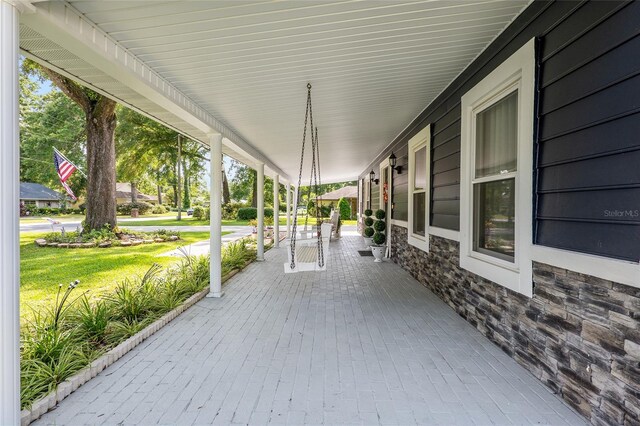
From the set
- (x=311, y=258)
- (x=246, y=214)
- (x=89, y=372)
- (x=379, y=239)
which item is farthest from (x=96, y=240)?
(x=246, y=214)

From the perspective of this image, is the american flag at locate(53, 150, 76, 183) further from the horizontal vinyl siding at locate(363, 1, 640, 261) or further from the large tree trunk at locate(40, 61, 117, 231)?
the horizontal vinyl siding at locate(363, 1, 640, 261)

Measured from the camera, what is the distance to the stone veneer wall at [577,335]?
1.75 meters

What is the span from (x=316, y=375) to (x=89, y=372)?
1.72 metres

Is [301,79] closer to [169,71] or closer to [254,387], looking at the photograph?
[169,71]

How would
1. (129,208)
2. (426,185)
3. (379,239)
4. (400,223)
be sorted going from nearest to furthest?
(426,185)
(400,223)
(379,239)
(129,208)

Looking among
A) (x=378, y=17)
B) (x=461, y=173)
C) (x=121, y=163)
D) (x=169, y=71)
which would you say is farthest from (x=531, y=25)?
(x=121, y=163)

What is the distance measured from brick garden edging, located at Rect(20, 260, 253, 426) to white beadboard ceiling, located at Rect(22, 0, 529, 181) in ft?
7.96

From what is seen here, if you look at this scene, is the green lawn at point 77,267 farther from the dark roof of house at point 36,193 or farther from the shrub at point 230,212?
the dark roof of house at point 36,193

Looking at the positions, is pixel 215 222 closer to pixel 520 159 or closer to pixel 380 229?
pixel 520 159

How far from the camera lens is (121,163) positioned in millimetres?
18094

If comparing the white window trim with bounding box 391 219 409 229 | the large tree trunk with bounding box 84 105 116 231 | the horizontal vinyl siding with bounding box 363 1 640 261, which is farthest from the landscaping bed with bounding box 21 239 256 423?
the large tree trunk with bounding box 84 105 116 231

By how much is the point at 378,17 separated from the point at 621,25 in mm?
1443

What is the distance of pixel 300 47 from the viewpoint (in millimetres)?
2867

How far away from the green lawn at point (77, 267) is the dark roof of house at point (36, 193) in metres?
31.1
